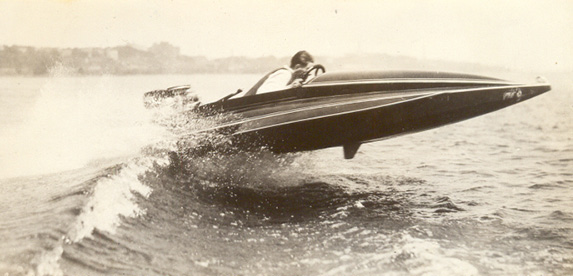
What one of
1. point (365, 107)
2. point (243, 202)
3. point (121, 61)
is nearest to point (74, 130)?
point (121, 61)

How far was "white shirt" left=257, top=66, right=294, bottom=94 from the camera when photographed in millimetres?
4145

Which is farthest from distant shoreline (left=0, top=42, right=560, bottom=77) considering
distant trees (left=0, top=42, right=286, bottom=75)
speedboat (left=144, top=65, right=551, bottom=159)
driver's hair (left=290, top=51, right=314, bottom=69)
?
speedboat (left=144, top=65, right=551, bottom=159)

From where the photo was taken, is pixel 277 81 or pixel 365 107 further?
pixel 277 81

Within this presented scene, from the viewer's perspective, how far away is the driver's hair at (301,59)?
445 centimetres

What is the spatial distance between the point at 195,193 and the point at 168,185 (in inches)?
11.6

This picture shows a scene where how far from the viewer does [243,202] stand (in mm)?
4246

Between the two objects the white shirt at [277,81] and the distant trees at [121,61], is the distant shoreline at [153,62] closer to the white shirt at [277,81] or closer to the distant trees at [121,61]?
the distant trees at [121,61]

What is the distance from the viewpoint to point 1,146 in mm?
4391

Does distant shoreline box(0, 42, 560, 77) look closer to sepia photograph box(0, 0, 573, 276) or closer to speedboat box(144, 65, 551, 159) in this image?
sepia photograph box(0, 0, 573, 276)

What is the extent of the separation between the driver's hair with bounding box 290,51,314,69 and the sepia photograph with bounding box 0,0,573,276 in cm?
2

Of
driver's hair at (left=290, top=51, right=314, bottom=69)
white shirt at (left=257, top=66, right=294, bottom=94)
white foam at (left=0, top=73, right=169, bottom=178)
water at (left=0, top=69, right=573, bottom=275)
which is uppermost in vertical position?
driver's hair at (left=290, top=51, right=314, bottom=69)

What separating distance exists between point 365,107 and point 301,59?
0.99 metres

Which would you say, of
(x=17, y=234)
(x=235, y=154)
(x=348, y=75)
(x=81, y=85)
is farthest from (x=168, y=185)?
(x=81, y=85)

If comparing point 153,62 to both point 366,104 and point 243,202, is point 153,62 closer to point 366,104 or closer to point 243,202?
point 243,202
